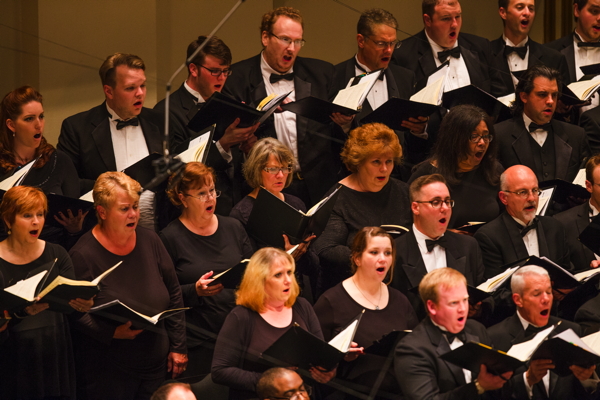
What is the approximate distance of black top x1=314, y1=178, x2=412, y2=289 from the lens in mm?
3668

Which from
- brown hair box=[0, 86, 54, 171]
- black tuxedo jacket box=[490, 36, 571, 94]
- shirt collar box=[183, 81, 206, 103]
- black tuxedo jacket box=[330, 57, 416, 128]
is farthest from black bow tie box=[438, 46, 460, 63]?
brown hair box=[0, 86, 54, 171]

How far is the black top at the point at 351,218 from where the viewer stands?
367 centimetres

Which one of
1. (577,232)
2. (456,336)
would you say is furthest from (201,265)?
(577,232)

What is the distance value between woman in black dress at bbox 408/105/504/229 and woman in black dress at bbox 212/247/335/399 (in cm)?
108

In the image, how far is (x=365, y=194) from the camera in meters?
3.86

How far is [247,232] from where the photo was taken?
3652 millimetres

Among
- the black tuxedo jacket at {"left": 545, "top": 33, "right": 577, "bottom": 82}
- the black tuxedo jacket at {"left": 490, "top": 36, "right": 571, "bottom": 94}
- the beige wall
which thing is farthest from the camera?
the black tuxedo jacket at {"left": 545, "top": 33, "right": 577, "bottom": 82}

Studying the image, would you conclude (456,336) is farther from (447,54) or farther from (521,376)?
(447,54)

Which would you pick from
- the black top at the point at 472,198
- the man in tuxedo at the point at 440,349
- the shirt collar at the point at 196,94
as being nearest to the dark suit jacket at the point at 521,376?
the man in tuxedo at the point at 440,349

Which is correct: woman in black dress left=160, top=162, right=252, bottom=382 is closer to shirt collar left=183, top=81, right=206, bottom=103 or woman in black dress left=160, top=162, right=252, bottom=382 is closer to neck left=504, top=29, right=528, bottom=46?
shirt collar left=183, top=81, right=206, bottom=103

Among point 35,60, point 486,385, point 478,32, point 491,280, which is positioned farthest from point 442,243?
point 478,32

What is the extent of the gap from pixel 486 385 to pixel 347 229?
107 cm

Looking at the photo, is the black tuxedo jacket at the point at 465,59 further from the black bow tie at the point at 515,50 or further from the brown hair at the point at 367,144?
the brown hair at the point at 367,144

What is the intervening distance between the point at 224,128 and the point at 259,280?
93 cm
